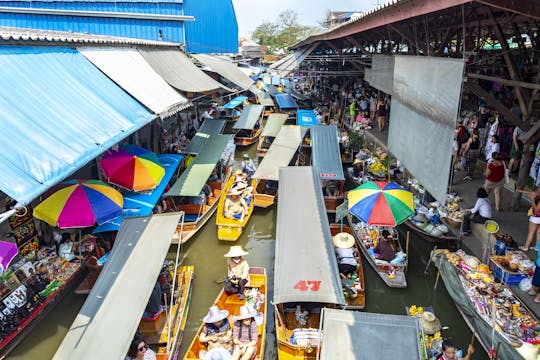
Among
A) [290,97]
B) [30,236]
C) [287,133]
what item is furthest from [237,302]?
[290,97]

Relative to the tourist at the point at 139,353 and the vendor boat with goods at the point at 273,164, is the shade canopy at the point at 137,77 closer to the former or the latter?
the vendor boat with goods at the point at 273,164

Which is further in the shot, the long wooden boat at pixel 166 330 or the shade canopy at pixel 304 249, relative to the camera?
the shade canopy at pixel 304 249

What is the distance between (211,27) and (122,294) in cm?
1971

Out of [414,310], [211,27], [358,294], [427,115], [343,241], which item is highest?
[211,27]

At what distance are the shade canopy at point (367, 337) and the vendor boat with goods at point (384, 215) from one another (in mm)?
2765

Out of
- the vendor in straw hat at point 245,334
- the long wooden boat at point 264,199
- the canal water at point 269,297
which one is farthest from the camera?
the long wooden boat at point 264,199

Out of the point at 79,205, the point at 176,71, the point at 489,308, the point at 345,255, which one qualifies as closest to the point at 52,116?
the point at 79,205

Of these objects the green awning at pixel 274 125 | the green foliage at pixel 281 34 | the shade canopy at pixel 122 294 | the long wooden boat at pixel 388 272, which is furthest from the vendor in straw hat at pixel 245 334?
the green foliage at pixel 281 34

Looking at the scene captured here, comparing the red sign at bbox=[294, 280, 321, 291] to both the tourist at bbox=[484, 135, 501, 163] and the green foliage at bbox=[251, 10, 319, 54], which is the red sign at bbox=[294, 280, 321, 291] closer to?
the tourist at bbox=[484, 135, 501, 163]

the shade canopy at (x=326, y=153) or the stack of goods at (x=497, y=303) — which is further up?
the shade canopy at (x=326, y=153)

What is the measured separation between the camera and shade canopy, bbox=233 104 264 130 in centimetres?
1939

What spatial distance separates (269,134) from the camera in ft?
58.4

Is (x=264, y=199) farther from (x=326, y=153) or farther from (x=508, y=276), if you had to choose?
(x=508, y=276)

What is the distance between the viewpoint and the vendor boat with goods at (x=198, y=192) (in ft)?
33.7
